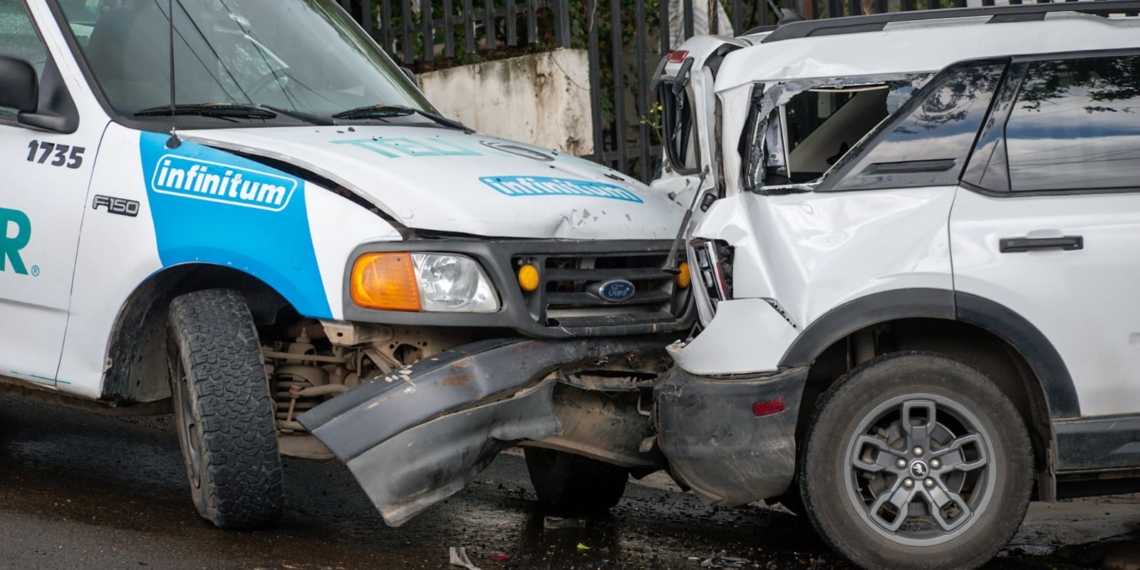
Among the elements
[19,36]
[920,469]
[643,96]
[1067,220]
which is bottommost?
[920,469]

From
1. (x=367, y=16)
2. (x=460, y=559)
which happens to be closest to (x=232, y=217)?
(x=460, y=559)

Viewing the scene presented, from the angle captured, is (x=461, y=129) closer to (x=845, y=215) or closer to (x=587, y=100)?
(x=845, y=215)

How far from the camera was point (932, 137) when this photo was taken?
4074 millimetres

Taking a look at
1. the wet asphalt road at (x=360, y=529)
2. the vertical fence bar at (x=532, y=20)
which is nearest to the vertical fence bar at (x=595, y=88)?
the vertical fence bar at (x=532, y=20)

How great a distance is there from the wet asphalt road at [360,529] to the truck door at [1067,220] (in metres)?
0.89

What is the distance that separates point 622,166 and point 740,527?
11.2ft

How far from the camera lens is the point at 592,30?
8289 mm

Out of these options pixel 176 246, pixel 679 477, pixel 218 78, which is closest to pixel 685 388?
pixel 679 477

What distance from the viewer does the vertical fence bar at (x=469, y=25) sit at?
28.8 ft

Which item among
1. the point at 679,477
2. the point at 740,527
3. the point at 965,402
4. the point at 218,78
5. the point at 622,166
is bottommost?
the point at 740,527

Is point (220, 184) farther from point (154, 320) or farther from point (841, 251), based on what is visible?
point (841, 251)

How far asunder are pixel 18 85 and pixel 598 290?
2.27 metres

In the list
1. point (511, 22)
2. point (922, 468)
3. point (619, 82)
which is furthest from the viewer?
point (511, 22)

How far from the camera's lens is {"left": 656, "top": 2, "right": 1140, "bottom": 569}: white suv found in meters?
3.96
